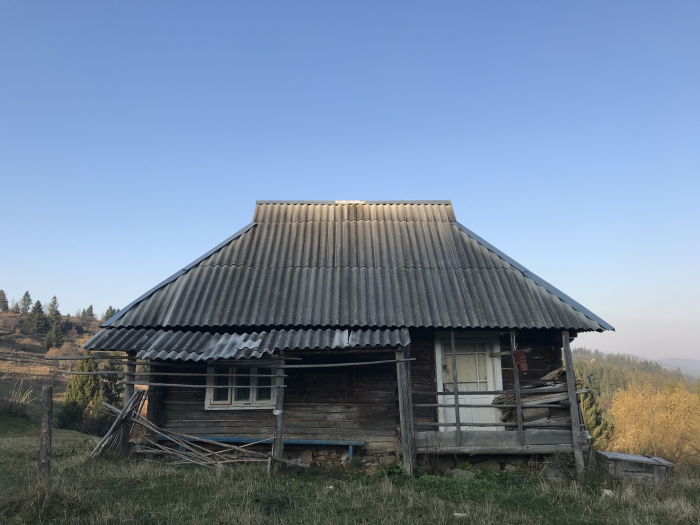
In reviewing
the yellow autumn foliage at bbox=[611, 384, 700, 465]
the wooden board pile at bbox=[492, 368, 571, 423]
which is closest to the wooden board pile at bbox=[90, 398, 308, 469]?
the wooden board pile at bbox=[492, 368, 571, 423]

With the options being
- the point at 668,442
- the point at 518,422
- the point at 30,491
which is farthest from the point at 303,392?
the point at 668,442

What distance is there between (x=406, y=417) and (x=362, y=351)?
158 cm

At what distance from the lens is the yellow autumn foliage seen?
4012 cm

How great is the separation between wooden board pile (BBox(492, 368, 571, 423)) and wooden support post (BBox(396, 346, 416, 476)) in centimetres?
218

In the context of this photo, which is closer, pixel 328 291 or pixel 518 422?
pixel 518 422

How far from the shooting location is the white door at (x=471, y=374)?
10664 mm

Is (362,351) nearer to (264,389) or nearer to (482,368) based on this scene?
(264,389)

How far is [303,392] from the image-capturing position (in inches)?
424

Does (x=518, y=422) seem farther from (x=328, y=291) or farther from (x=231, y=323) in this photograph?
(x=231, y=323)

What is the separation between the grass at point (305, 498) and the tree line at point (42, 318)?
1659 inches

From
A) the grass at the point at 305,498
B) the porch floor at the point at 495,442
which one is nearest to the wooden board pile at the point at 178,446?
the grass at the point at 305,498

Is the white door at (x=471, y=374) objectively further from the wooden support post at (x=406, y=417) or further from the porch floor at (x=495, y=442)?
the wooden support post at (x=406, y=417)

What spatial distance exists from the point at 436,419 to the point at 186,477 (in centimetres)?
549

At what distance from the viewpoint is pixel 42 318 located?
→ 240ft
